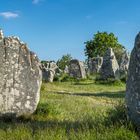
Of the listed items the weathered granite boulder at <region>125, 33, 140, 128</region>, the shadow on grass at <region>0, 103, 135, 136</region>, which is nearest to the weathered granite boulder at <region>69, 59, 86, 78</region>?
the shadow on grass at <region>0, 103, 135, 136</region>

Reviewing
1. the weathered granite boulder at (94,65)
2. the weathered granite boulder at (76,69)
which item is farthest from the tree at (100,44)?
the weathered granite boulder at (76,69)

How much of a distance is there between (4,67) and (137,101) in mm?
4926

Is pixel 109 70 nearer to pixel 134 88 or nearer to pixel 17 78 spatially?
pixel 17 78

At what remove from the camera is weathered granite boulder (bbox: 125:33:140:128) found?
10117mm

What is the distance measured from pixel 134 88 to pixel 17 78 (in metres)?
4.48

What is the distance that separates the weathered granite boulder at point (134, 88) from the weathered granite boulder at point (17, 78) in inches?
158

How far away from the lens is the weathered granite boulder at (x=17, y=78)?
13.7 meters

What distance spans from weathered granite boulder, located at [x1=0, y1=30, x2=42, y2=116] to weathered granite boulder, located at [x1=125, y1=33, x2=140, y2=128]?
4.01m

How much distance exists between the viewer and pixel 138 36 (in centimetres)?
1063

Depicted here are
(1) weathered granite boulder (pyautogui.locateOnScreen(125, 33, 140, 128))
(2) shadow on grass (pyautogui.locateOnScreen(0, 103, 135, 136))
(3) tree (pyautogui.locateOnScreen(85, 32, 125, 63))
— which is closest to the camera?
(1) weathered granite boulder (pyautogui.locateOnScreen(125, 33, 140, 128))

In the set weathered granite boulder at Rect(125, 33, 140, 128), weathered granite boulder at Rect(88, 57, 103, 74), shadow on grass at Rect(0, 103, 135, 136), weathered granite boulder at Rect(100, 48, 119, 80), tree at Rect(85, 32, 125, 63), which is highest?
tree at Rect(85, 32, 125, 63)

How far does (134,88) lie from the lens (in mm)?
10320

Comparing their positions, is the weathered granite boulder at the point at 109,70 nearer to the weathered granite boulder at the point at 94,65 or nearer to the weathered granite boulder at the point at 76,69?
the weathered granite boulder at the point at 76,69

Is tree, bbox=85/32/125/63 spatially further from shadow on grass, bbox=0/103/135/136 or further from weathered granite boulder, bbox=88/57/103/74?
shadow on grass, bbox=0/103/135/136
